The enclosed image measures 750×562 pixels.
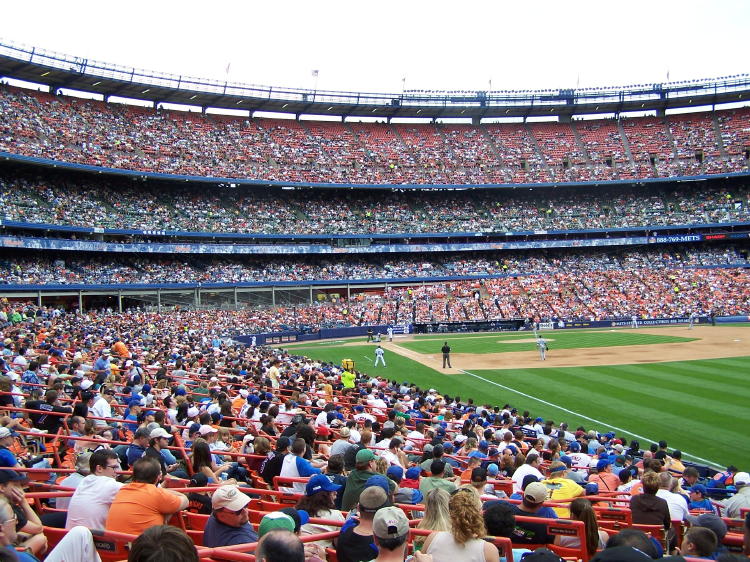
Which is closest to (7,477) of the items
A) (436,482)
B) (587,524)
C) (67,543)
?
(67,543)

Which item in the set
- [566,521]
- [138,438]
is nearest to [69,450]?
[138,438]

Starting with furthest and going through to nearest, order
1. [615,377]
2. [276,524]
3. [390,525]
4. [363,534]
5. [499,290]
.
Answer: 1. [499,290]
2. [615,377]
3. [363,534]
4. [276,524]
5. [390,525]

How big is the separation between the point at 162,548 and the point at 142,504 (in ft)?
8.07

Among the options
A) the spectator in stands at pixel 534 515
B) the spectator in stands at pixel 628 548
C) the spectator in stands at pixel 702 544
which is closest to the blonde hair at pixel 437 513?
the spectator in stands at pixel 534 515

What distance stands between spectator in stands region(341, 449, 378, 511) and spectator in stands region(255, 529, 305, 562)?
3352mm

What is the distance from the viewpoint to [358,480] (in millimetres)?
7020

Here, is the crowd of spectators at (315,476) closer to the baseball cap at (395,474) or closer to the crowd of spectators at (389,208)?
the baseball cap at (395,474)

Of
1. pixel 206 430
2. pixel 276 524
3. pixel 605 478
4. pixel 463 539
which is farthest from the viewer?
pixel 605 478

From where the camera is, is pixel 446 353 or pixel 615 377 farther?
pixel 446 353

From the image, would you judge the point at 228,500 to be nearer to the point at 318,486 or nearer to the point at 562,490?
the point at 318,486

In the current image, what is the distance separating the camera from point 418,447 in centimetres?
1309

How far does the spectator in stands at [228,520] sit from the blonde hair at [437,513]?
1.51 metres

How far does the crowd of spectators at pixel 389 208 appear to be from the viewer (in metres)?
59.7

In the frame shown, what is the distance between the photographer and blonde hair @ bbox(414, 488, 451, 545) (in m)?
5.11
